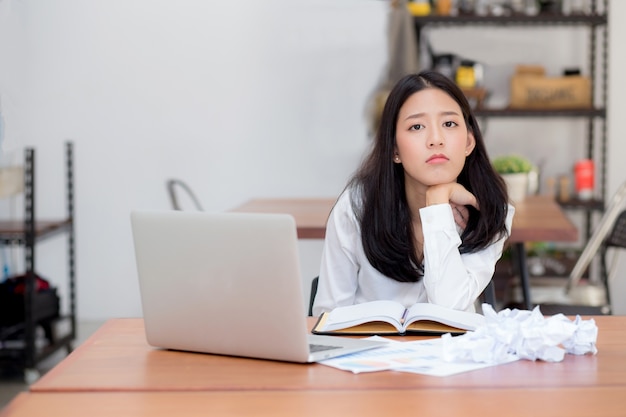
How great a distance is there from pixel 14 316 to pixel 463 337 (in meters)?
3.04

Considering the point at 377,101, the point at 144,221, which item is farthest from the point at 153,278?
the point at 377,101

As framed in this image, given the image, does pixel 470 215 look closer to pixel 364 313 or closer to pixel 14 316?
pixel 364 313

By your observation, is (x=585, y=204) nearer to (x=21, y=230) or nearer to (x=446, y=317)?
(x=21, y=230)

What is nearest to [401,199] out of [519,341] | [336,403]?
[519,341]

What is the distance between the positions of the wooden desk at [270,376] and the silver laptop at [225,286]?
31 mm

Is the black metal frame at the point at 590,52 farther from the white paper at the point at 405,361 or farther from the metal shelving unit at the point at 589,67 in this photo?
the white paper at the point at 405,361

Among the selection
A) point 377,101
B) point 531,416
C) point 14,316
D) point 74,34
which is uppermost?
point 74,34

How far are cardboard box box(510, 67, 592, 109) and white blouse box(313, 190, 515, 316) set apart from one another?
2664 mm

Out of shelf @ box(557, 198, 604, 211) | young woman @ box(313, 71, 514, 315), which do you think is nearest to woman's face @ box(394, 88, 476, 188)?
young woman @ box(313, 71, 514, 315)

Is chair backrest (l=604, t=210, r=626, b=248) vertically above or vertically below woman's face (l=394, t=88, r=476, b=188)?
below

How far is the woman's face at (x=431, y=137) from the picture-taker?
2023 mm

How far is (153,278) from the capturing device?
59.3 inches

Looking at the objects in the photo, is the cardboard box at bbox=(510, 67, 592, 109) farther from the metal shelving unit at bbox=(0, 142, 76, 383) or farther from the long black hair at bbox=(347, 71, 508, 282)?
the long black hair at bbox=(347, 71, 508, 282)

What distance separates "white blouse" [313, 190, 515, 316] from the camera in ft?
6.36
